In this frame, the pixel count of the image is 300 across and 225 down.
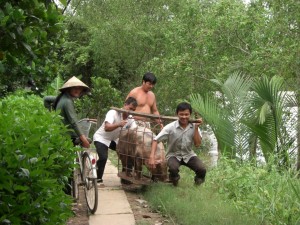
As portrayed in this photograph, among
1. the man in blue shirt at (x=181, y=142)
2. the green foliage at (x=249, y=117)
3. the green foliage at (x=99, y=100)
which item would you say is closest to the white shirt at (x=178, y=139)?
the man in blue shirt at (x=181, y=142)

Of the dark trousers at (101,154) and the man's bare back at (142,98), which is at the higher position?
the man's bare back at (142,98)

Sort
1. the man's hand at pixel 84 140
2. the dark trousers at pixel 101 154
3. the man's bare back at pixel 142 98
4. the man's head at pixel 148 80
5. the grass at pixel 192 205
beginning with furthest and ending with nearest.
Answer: the man's bare back at pixel 142 98
the man's head at pixel 148 80
the dark trousers at pixel 101 154
the man's hand at pixel 84 140
the grass at pixel 192 205

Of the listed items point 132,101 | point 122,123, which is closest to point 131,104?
point 132,101

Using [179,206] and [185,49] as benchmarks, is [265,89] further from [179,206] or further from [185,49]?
[185,49]

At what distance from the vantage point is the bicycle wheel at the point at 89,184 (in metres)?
6.19

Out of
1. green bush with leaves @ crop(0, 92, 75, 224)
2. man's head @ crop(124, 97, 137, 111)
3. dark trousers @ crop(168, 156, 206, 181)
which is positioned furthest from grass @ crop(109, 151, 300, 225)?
green bush with leaves @ crop(0, 92, 75, 224)

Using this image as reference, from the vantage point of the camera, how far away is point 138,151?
7.51 meters

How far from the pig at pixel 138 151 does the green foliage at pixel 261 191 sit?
0.78 metres

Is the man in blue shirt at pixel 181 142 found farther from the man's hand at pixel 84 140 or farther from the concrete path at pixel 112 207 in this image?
the man's hand at pixel 84 140

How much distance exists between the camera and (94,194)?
6.15m

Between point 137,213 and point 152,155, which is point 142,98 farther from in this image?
point 137,213

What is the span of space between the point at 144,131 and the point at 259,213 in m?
2.62

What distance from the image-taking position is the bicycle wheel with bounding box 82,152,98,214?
6193mm

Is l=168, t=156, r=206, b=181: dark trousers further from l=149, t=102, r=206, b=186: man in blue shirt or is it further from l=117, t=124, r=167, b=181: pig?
l=117, t=124, r=167, b=181: pig
